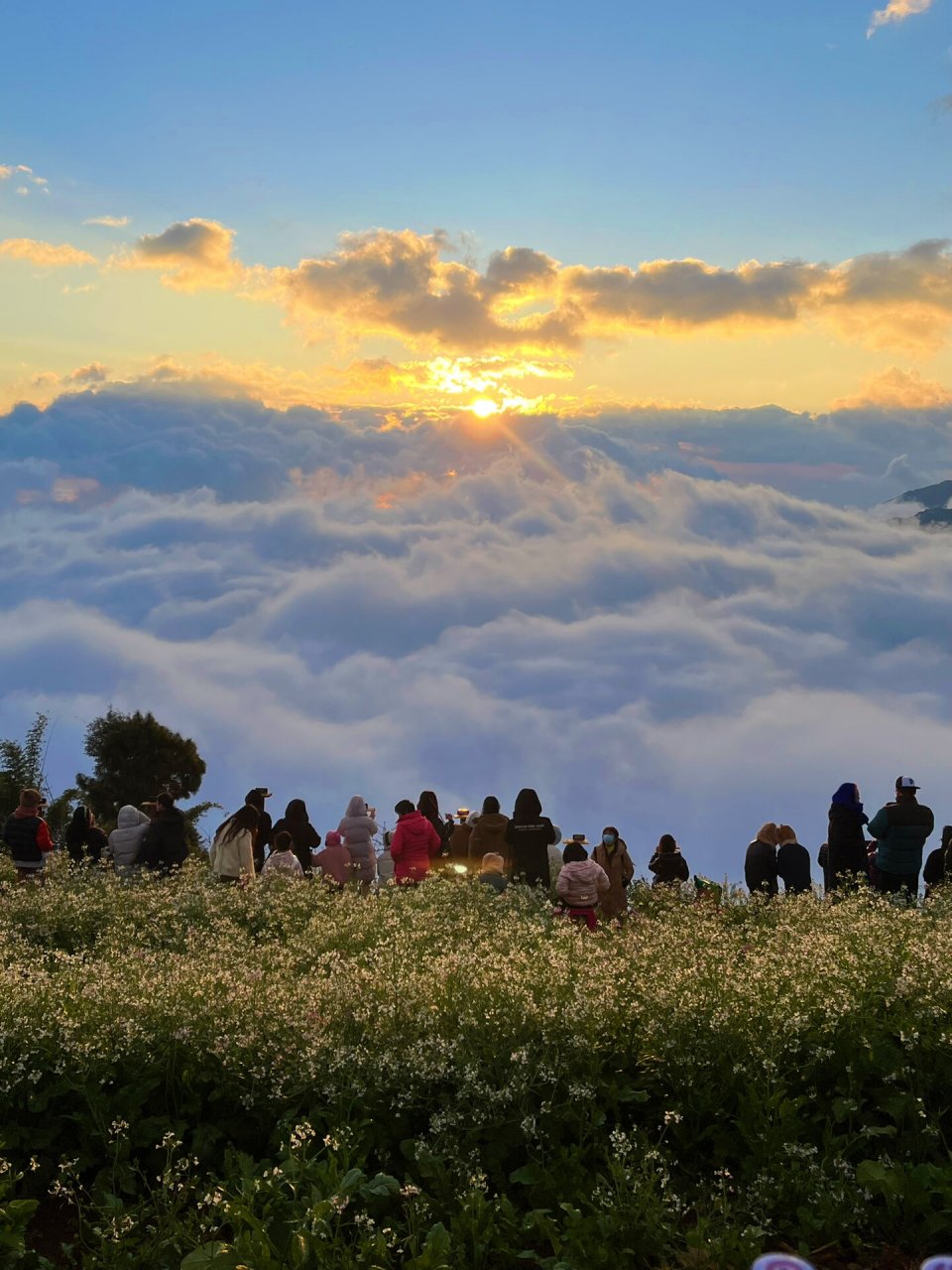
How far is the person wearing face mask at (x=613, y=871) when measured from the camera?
17.4 meters

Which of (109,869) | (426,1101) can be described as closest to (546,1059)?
(426,1101)

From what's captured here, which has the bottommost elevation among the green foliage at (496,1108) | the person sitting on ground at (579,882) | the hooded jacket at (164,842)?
the green foliage at (496,1108)

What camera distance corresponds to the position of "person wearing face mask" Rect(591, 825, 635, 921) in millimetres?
17438

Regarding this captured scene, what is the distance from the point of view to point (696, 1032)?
7988 mm

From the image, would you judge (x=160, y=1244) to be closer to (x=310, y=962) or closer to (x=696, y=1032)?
(x=696, y=1032)

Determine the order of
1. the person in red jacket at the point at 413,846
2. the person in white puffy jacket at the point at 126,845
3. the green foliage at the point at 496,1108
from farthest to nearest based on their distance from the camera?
the person in white puffy jacket at the point at 126,845, the person in red jacket at the point at 413,846, the green foliage at the point at 496,1108

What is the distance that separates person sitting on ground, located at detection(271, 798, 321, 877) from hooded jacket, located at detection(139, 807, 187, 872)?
6.75 feet

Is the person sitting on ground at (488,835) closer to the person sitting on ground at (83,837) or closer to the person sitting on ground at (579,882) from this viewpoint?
the person sitting on ground at (579,882)

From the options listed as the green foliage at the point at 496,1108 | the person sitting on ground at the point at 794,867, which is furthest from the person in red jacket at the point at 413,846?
the green foliage at the point at 496,1108

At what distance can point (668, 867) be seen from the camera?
64.6 ft

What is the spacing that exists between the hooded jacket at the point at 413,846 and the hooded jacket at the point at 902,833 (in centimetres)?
609

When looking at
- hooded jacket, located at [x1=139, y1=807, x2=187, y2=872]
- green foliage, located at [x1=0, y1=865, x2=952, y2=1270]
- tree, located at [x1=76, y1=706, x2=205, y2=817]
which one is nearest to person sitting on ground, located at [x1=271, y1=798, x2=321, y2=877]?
hooded jacket, located at [x1=139, y1=807, x2=187, y2=872]

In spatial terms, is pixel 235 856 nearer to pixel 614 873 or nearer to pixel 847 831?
pixel 614 873

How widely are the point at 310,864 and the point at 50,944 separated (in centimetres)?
614
